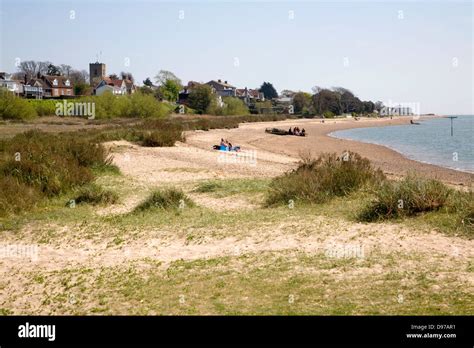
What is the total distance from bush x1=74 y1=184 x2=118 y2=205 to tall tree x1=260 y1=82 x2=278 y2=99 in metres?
160

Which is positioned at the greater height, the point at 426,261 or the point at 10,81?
the point at 10,81

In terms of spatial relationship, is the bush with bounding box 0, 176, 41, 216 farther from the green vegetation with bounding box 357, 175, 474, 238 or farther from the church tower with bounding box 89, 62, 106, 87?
the church tower with bounding box 89, 62, 106, 87

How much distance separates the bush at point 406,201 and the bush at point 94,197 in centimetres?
639

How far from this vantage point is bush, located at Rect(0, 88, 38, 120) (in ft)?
187

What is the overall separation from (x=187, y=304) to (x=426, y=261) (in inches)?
141

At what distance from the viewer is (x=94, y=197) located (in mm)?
12812

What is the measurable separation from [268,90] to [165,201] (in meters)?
164

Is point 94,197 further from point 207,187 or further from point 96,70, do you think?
point 96,70

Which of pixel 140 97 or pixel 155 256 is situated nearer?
pixel 155 256

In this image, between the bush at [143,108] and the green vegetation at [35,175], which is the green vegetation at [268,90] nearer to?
the bush at [143,108]

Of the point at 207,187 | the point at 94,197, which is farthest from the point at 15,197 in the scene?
the point at 207,187

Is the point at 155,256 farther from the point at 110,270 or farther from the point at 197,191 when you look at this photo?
the point at 197,191
